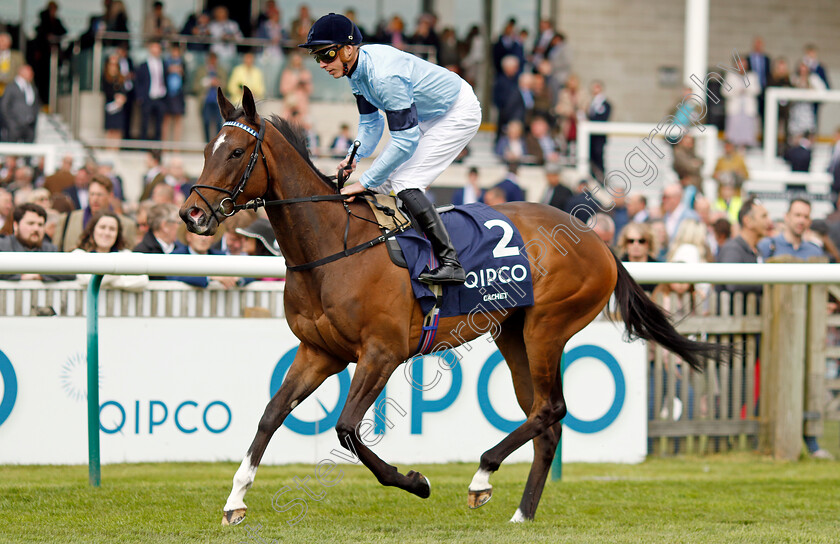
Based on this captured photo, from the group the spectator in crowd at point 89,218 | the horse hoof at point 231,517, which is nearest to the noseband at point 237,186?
the horse hoof at point 231,517

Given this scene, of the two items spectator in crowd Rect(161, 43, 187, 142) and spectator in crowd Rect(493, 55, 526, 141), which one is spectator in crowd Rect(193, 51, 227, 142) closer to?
spectator in crowd Rect(161, 43, 187, 142)

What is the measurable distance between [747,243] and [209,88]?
6674mm

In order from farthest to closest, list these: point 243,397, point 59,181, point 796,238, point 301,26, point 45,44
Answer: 1. point 301,26
2. point 45,44
3. point 59,181
4. point 796,238
5. point 243,397

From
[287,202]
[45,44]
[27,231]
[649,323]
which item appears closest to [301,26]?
[45,44]

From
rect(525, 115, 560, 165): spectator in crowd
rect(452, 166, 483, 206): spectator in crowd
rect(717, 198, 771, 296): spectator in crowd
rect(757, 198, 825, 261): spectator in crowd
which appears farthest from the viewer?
rect(525, 115, 560, 165): spectator in crowd

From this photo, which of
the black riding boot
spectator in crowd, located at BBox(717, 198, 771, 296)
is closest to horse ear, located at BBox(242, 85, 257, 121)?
the black riding boot

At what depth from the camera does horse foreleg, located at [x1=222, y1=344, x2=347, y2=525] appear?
4.34 meters

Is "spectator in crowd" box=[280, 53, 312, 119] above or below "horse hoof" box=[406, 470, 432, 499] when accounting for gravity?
above

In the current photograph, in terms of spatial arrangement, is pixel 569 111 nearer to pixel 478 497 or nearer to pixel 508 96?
pixel 508 96

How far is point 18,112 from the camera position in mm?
11211

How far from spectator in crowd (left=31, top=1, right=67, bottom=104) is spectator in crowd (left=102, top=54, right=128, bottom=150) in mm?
1427

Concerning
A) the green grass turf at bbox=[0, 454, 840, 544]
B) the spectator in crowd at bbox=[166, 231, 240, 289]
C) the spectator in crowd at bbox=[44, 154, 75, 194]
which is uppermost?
the spectator in crowd at bbox=[44, 154, 75, 194]

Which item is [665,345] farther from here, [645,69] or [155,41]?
[645,69]

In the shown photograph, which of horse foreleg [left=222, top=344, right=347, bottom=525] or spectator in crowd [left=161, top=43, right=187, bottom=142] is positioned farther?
spectator in crowd [left=161, top=43, right=187, bottom=142]
